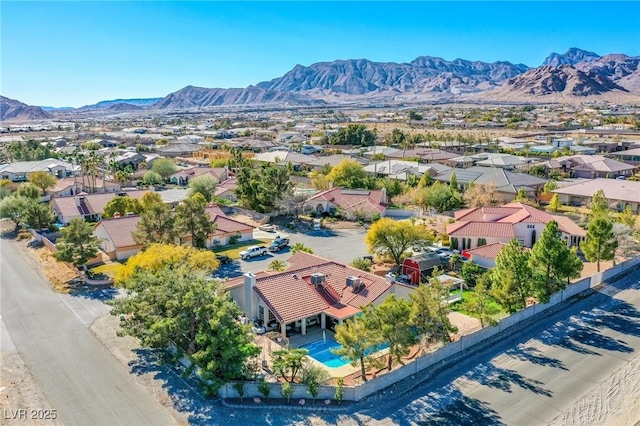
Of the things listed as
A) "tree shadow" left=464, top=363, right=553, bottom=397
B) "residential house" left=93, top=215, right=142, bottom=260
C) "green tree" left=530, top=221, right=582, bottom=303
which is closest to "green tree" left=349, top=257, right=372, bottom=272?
"green tree" left=530, top=221, right=582, bottom=303

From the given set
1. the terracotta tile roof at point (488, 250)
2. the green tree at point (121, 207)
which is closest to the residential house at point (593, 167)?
the terracotta tile roof at point (488, 250)

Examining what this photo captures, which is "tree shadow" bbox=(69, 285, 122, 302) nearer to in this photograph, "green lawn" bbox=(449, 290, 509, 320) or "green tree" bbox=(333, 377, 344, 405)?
"green tree" bbox=(333, 377, 344, 405)

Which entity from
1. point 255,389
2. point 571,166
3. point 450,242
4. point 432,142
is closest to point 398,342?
point 255,389

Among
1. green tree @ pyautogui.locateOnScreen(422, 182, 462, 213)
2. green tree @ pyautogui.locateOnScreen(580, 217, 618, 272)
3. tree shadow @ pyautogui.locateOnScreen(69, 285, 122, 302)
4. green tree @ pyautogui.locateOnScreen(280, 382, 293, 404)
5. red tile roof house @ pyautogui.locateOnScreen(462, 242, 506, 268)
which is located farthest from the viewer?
green tree @ pyautogui.locateOnScreen(422, 182, 462, 213)

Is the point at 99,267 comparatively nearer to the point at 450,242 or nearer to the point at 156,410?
the point at 156,410

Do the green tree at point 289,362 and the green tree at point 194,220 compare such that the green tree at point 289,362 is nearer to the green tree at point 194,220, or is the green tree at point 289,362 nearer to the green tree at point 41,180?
the green tree at point 194,220

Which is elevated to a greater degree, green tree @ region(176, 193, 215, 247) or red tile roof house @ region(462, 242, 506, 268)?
green tree @ region(176, 193, 215, 247)

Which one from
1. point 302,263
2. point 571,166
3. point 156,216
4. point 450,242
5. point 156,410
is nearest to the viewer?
point 156,410
